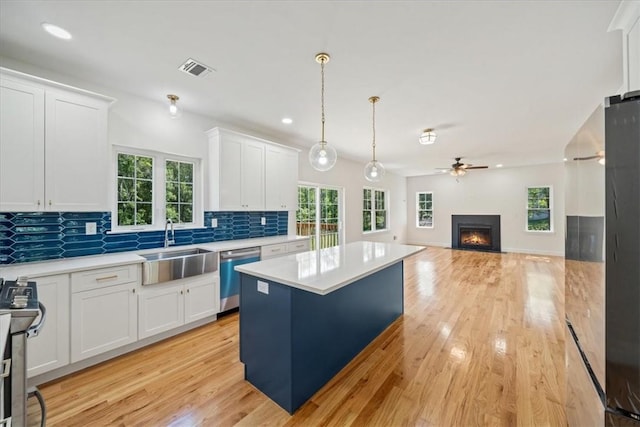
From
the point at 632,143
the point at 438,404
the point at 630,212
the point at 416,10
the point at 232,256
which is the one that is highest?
the point at 416,10

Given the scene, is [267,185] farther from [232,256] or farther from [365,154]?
[365,154]

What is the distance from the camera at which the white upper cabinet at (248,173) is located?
347 centimetres

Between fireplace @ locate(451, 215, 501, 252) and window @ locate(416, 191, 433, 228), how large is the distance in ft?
2.55

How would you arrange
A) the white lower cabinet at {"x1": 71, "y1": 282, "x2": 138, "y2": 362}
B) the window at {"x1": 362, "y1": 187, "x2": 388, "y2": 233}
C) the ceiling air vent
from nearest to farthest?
the white lower cabinet at {"x1": 71, "y1": 282, "x2": 138, "y2": 362} → the ceiling air vent → the window at {"x1": 362, "y1": 187, "x2": 388, "y2": 233}

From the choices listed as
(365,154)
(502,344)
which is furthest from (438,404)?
(365,154)

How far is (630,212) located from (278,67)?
2.45m

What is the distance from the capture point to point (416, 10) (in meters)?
1.69

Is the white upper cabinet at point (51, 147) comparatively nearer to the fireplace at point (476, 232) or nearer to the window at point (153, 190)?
the window at point (153, 190)

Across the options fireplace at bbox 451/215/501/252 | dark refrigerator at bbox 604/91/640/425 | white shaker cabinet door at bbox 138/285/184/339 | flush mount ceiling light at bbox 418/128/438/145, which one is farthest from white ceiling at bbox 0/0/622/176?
fireplace at bbox 451/215/501/252

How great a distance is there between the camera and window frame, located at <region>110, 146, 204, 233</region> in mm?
2904

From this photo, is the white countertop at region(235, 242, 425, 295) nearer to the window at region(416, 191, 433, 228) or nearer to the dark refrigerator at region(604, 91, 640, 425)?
the dark refrigerator at region(604, 91, 640, 425)

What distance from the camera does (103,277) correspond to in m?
2.29

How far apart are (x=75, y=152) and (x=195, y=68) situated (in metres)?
1.30

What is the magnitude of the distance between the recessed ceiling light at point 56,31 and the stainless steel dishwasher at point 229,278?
230 centimetres
